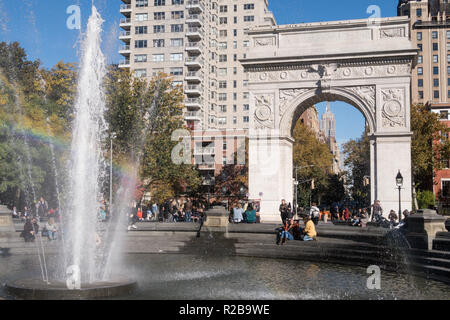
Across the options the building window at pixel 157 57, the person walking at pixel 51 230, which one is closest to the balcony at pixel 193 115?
the building window at pixel 157 57

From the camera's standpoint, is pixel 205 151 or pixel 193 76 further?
pixel 193 76

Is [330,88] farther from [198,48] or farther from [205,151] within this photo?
[198,48]

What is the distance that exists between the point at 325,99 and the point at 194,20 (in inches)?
1594

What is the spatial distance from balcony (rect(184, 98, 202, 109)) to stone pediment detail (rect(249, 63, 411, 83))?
37311 mm

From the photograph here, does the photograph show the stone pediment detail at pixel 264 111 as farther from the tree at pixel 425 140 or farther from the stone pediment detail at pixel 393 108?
the tree at pixel 425 140

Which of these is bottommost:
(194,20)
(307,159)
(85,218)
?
(85,218)

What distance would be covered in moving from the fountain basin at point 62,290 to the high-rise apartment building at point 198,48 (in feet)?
186

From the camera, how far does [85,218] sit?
11.8 meters

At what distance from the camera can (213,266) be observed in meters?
15.3

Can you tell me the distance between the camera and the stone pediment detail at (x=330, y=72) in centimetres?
3000

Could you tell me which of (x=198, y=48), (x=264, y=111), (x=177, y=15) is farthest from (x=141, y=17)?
(x=264, y=111)

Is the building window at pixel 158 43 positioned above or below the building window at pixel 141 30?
below

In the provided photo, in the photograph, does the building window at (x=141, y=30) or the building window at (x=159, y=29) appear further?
the building window at (x=141, y=30)

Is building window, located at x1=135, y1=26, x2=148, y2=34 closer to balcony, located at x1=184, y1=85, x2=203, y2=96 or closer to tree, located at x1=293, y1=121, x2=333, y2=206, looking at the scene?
balcony, located at x1=184, y1=85, x2=203, y2=96
